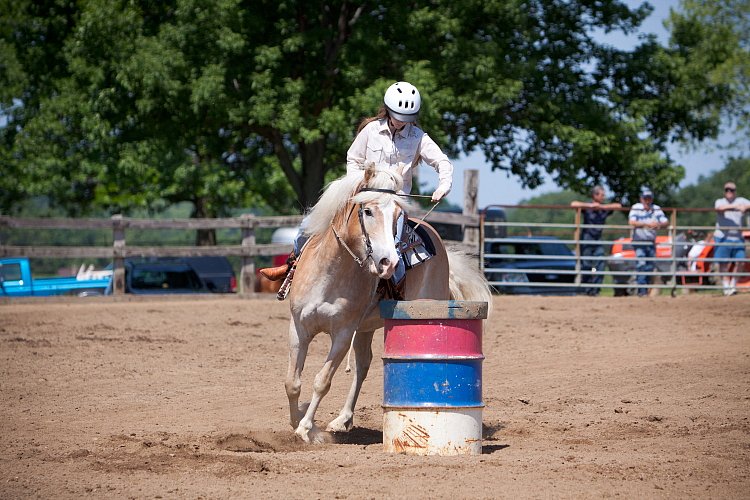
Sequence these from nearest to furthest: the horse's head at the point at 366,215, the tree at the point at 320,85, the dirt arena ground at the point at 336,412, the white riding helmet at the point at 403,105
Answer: the dirt arena ground at the point at 336,412 < the horse's head at the point at 366,215 < the white riding helmet at the point at 403,105 < the tree at the point at 320,85

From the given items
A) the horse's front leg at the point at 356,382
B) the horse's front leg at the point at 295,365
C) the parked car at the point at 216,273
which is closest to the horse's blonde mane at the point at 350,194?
the horse's front leg at the point at 295,365

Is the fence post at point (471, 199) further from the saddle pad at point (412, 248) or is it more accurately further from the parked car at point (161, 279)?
the saddle pad at point (412, 248)

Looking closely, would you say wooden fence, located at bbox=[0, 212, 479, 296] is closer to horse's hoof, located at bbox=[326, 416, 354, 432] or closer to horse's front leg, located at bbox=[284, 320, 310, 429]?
horse's hoof, located at bbox=[326, 416, 354, 432]

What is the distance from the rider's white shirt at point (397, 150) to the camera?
7.30 meters

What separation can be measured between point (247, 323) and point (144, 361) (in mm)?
3289

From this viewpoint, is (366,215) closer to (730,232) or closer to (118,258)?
(118,258)

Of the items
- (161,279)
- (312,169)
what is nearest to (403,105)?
(161,279)

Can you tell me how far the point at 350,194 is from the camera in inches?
261

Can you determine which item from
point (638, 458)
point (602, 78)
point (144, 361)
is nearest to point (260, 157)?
point (602, 78)

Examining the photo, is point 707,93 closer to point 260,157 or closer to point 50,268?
point 260,157

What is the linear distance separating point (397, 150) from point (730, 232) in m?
13.9

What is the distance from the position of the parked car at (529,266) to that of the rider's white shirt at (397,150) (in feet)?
36.3

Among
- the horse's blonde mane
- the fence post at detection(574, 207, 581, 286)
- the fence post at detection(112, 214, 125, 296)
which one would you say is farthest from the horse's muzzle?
the fence post at detection(574, 207, 581, 286)

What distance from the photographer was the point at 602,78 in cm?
2431
